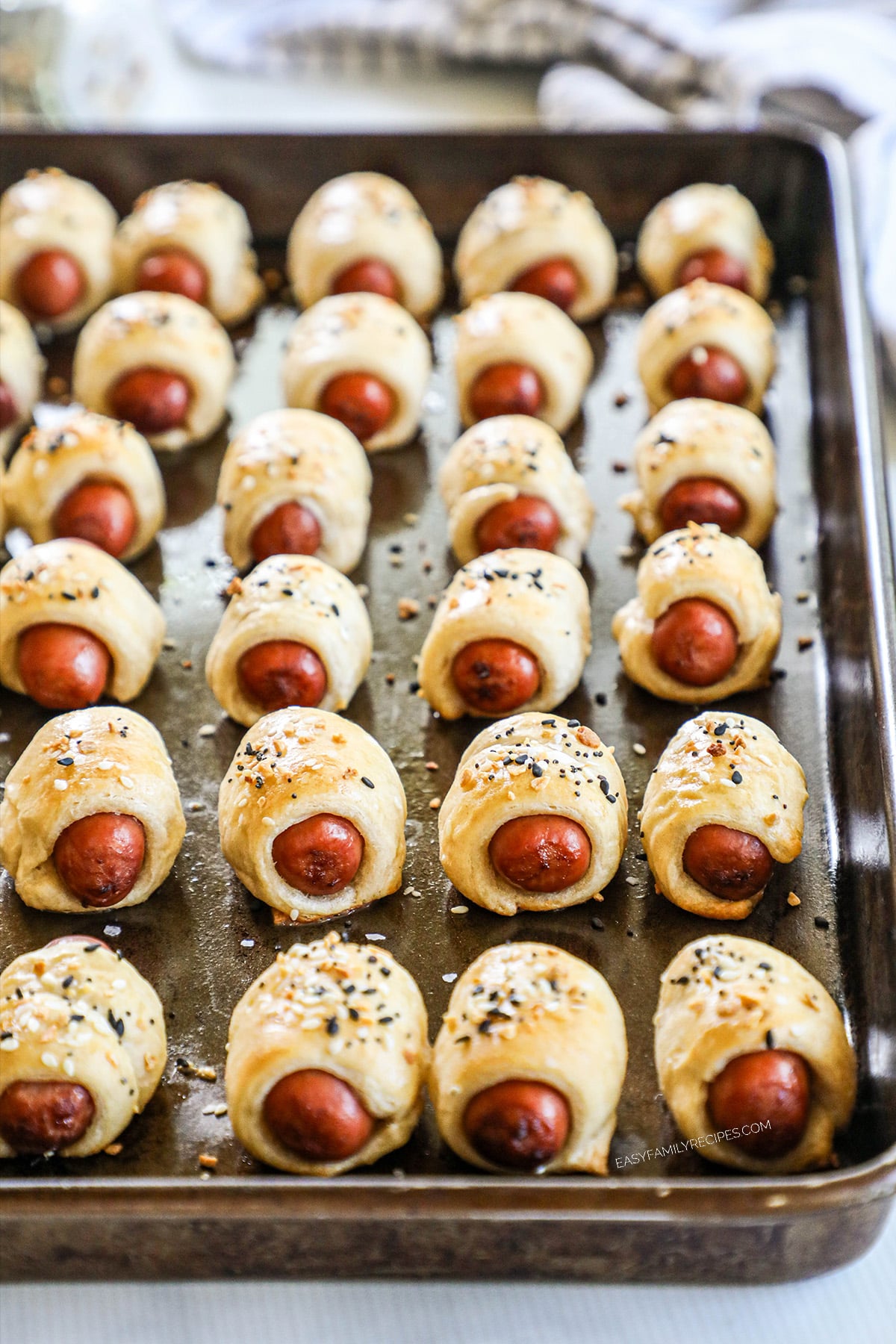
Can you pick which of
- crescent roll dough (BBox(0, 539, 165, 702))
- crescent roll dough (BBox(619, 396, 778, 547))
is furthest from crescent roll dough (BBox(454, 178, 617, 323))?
crescent roll dough (BBox(0, 539, 165, 702))

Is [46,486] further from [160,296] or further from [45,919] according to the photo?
[45,919]

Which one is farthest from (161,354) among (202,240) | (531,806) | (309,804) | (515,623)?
(531,806)

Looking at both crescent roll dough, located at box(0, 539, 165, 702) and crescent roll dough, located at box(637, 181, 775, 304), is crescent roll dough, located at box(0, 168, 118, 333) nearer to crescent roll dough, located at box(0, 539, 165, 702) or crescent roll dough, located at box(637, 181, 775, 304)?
crescent roll dough, located at box(0, 539, 165, 702)

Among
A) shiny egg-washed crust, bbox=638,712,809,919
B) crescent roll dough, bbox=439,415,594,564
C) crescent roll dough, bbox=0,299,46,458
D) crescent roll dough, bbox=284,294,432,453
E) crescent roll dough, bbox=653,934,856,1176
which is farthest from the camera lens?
crescent roll dough, bbox=0,299,46,458

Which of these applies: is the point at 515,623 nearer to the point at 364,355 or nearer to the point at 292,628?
the point at 292,628

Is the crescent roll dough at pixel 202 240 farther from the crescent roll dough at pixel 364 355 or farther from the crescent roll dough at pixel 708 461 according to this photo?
the crescent roll dough at pixel 708 461

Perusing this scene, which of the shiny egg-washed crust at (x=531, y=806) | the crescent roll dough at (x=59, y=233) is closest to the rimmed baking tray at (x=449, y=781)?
the shiny egg-washed crust at (x=531, y=806)
